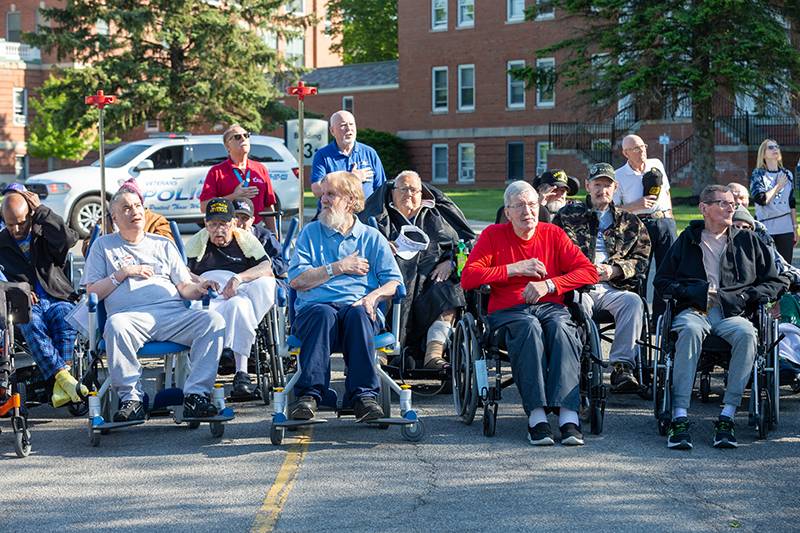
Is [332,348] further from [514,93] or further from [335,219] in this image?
[514,93]

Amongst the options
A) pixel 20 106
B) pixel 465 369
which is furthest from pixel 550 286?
pixel 20 106

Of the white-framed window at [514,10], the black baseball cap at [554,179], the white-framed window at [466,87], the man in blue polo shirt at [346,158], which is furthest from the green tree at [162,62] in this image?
the black baseball cap at [554,179]

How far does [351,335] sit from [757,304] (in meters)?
2.66

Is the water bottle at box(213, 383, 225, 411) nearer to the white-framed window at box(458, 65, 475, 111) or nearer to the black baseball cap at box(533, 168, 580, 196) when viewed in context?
the black baseball cap at box(533, 168, 580, 196)

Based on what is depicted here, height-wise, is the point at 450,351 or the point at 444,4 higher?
the point at 444,4

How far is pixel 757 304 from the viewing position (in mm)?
8188

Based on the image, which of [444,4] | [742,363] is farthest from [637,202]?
[444,4]

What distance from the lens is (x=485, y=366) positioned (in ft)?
26.3

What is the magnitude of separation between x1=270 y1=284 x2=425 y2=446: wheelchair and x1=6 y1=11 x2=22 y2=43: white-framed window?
63326mm

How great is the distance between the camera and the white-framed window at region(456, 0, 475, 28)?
5328 centimetres

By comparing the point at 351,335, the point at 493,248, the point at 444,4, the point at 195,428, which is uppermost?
the point at 444,4

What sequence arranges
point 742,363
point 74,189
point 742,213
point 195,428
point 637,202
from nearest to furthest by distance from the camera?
point 742,363 < point 195,428 < point 742,213 < point 637,202 < point 74,189

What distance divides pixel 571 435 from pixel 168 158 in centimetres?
1905

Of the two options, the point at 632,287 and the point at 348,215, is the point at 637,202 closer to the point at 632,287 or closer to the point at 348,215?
the point at 632,287
